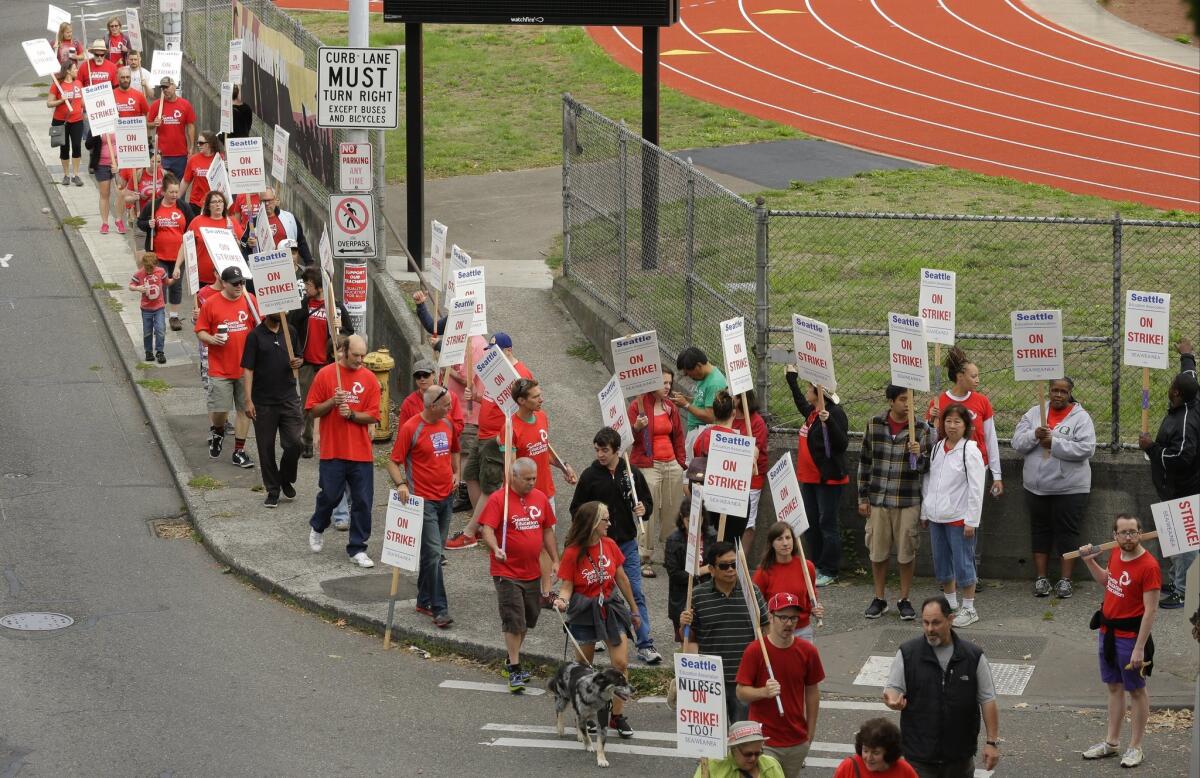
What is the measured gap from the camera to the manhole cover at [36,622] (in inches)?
505

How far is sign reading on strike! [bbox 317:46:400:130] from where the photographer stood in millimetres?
16406

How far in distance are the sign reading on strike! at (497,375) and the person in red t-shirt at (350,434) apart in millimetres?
1070

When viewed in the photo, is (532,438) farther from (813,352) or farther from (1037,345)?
(1037,345)

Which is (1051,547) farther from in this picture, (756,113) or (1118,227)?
(756,113)

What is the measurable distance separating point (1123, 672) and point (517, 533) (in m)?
4.08

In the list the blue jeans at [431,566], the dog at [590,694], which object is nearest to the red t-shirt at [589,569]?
the dog at [590,694]

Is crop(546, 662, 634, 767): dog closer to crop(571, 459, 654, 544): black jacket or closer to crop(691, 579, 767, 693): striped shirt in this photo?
crop(691, 579, 767, 693): striped shirt

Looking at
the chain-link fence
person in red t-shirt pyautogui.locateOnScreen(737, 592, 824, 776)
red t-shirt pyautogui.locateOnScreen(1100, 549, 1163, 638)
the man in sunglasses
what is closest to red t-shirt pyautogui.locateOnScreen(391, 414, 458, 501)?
the chain-link fence

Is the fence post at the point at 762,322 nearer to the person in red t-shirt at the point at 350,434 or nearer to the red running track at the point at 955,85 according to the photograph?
the person in red t-shirt at the point at 350,434

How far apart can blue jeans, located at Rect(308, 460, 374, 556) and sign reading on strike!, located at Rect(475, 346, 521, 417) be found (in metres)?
1.29

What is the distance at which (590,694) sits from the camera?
1077 cm

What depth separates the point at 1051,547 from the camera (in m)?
13.9

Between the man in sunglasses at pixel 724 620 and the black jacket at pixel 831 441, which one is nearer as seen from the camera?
the man in sunglasses at pixel 724 620

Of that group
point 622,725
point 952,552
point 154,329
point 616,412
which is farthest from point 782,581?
point 154,329
